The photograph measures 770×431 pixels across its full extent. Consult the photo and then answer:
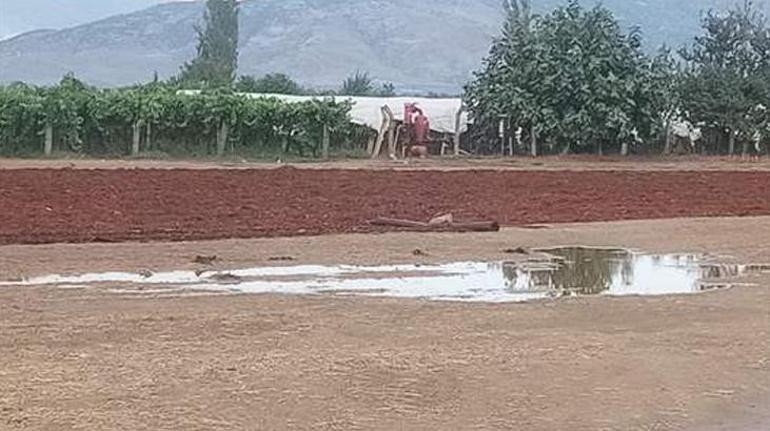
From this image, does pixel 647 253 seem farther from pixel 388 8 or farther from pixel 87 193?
pixel 388 8

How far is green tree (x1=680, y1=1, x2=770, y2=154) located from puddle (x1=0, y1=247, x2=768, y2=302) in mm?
34985

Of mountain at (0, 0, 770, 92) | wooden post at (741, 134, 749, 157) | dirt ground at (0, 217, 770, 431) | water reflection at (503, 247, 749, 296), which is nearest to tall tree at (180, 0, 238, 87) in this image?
wooden post at (741, 134, 749, 157)

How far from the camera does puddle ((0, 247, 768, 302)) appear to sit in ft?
45.2

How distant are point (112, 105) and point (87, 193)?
20284 millimetres

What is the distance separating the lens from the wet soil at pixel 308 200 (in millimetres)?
20328

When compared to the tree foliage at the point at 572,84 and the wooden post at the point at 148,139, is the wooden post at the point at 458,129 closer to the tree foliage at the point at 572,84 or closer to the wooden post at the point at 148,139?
the tree foliage at the point at 572,84

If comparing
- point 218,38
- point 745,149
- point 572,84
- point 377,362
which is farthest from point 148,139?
point 218,38

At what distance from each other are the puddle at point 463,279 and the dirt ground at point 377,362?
23.1 inches

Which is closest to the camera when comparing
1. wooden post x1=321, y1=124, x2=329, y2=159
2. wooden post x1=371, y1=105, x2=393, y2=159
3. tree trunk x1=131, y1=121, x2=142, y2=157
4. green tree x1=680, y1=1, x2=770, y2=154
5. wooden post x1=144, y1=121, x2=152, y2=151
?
tree trunk x1=131, y1=121, x2=142, y2=157

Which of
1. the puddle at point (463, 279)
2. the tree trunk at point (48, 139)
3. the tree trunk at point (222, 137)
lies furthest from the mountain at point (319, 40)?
the puddle at point (463, 279)

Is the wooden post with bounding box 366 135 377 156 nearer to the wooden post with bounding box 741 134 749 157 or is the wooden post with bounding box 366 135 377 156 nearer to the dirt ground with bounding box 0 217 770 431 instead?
the wooden post with bounding box 741 134 749 157

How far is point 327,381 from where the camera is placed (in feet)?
29.7

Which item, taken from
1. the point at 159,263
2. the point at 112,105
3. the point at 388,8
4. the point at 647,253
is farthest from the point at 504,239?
the point at 388,8

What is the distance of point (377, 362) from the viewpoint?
9.74 meters
